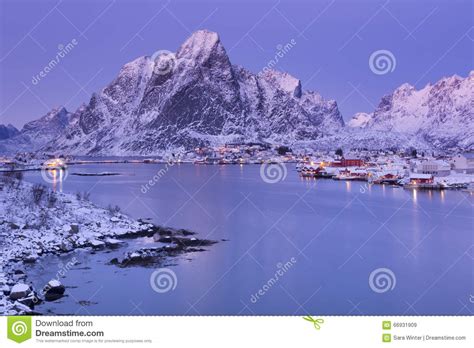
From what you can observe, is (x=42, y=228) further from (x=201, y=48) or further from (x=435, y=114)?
(x=435, y=114)

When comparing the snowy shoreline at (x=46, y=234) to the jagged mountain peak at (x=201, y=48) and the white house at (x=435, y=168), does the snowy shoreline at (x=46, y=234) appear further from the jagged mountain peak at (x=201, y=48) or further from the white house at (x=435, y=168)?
the jagged mountain peak at (x=201, y=48)

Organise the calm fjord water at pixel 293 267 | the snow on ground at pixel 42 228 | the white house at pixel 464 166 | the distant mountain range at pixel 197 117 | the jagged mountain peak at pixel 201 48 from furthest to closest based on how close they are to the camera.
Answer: the jagged mountain peak at pixel 201 48 → the distant mountain range at pixel 197 117 → the white house at pixel 464 166 → the snow on ground at pixel 42 228 → the calm fjord water at pixel 293 267

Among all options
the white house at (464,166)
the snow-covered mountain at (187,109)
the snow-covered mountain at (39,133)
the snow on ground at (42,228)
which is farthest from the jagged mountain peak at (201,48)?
the snow on ground at (42,228)

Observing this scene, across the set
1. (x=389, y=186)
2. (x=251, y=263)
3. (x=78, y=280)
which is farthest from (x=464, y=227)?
(x=389, y=186)

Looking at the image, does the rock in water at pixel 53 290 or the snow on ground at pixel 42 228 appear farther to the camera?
the snow on ground at pixel 42 228

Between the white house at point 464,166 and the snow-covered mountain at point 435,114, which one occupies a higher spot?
the snow-covered mountain at point 435,114

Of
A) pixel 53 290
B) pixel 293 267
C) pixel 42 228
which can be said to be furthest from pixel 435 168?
pixel 53 290

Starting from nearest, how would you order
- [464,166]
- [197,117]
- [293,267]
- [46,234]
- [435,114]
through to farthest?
[293,267] → [46,234] → [464,166] → [197,117] → [435,114]
